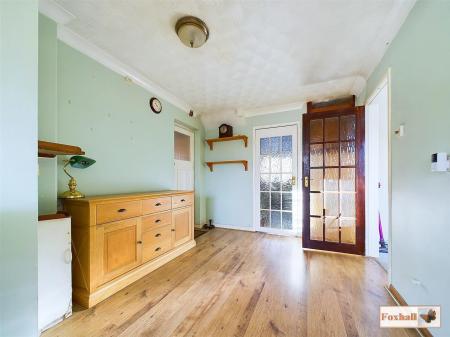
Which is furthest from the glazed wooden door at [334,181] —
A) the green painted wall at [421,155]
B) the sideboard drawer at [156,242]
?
the sideboard drawer at [156,242]

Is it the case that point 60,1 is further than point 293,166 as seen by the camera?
No

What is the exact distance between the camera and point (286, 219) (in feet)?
10.8

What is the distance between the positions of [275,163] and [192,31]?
244 cm

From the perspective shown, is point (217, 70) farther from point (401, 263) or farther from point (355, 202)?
point (401, 263)

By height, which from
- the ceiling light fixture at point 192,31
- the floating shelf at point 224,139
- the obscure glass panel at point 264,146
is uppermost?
the ceiling light fixture at point 192,31

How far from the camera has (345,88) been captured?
8.88ft

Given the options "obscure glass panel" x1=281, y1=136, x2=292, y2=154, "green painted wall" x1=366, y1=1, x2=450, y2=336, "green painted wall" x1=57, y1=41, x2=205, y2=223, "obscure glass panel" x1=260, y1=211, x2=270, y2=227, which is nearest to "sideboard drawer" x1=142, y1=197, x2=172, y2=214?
"green painted wall" x1=57, y1=41, x2=205, y2=223

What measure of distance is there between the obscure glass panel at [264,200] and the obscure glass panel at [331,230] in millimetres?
1054

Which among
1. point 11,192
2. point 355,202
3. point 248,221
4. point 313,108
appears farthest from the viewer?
point 248,221

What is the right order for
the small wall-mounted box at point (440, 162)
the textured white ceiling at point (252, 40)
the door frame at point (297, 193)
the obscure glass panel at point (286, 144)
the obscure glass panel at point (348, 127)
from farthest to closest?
1. the obscure glass panel at point (286, 144)
2. the door frame at point (297, 193)
3. the obscure glass panel at point (348, 127)
4. the textured white ceiling at point (252, 40)
5. the small wall-mounted box at point (440, 162)

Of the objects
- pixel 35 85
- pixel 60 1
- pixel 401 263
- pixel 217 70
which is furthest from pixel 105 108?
pixel 401 263

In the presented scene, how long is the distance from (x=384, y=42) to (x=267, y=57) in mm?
1086

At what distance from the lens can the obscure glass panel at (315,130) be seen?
266cm

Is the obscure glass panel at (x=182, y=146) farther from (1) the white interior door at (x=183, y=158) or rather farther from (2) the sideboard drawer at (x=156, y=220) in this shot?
(2) the sideboard drawer at (x=156, y=220)
